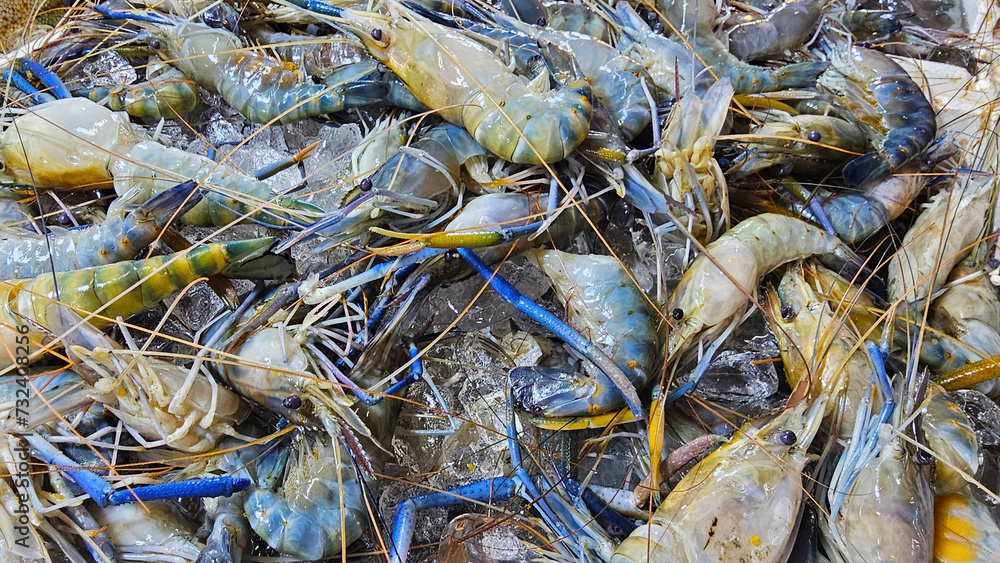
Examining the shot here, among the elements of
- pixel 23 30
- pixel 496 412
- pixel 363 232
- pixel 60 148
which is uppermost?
pixel 23 30

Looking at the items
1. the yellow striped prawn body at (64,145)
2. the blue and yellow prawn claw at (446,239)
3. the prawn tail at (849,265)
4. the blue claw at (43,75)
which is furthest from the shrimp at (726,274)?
the blue claw at (43,75)

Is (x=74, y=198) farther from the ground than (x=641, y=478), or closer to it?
farther from the ground

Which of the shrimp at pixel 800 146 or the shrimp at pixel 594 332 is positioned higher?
the shrimp at pixel 800 146

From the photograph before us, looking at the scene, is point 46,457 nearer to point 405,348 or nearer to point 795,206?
point 405,348

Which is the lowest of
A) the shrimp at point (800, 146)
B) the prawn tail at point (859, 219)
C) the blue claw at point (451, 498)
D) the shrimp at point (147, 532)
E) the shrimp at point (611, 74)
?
the blue claw at point (451, 498)

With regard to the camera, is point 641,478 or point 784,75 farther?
point 784,75

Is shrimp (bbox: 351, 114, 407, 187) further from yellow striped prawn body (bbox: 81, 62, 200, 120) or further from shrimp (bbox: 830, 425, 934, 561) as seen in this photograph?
shrimp (bbox: 830, 425, 934, 561)

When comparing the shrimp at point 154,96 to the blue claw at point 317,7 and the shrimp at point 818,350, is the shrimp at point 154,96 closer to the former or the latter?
the blue claw at point 317,7

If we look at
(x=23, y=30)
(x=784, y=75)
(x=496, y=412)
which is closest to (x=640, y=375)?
(x=496, y=412)
